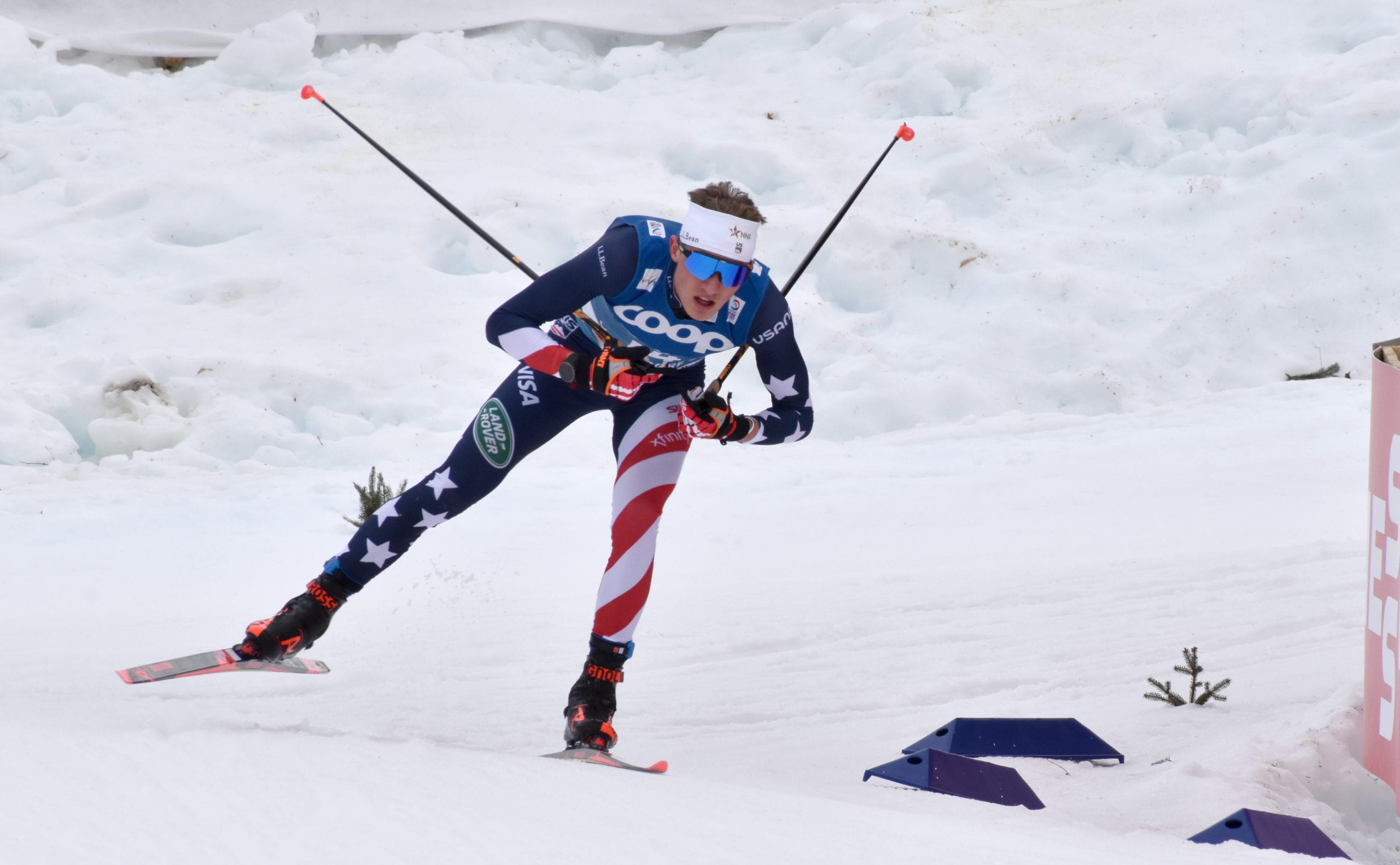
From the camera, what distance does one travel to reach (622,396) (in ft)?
12.9

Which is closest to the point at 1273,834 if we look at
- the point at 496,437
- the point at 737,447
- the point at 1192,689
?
the point at 1192,689

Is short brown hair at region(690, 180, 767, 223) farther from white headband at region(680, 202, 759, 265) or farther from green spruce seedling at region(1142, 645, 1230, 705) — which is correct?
green spruce seedling at region(1142, 645, 1230, 705)

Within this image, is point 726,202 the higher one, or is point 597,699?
point 726,202

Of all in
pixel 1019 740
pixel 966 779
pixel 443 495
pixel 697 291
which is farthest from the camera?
pixel 1019 740

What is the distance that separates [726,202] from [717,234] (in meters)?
0.14

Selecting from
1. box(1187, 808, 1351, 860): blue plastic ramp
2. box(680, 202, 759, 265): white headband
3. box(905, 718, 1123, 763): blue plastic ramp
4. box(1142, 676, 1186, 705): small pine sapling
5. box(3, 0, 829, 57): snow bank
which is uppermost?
box(3, 0, 829, 57): snow bank

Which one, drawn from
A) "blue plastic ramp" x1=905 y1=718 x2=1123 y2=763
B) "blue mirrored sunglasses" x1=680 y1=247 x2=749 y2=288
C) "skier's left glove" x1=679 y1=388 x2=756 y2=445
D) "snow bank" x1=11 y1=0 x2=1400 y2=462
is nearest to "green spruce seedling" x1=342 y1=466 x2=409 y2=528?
"snow bank" x1=11 y1=0 x2=1400 y2=462

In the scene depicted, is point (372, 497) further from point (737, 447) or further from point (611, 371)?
point (611, 371)

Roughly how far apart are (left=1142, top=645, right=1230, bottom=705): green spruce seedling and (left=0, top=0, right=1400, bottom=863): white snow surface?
A: 67 millimetres

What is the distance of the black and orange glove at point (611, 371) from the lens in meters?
3.72

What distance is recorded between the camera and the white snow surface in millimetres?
3057

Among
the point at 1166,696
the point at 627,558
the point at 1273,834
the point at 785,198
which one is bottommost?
the point at 1273,834

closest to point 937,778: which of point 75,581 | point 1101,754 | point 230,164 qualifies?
point 1101,754

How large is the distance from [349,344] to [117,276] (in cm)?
242
